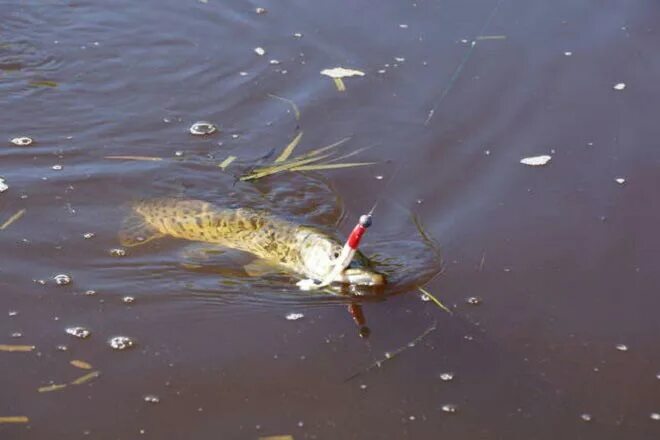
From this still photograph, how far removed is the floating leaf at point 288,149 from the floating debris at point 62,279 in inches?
64.5

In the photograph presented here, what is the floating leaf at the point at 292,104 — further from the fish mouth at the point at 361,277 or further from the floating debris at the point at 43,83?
the fish mouth at the point at 361,277

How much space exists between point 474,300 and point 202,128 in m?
2.44

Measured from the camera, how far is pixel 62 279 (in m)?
5.20

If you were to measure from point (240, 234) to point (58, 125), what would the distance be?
1776 millimetres

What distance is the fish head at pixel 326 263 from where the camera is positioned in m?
5.16

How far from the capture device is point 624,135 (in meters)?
6.62

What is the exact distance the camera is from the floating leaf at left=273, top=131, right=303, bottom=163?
250 inches

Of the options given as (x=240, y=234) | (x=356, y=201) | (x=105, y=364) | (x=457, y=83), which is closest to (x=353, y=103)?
(x=457, y=83)

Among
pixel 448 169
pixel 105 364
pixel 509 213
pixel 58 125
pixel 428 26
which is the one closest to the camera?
pixel 105 364

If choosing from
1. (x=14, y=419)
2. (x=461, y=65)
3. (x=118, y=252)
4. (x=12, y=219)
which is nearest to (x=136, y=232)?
(x=118, y=252)

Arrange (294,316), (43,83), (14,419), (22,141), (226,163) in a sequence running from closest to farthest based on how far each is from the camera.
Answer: (14,419) → (294,316) → (226,163) → (22,141) → (43,83)

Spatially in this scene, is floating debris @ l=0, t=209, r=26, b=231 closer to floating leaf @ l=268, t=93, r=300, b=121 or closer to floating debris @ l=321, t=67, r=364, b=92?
floating leaf @ l=268, t=93, r=300, b=121

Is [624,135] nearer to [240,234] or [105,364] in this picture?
[240,234]

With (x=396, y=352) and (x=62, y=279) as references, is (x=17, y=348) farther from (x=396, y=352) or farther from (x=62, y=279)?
(x=396, y=352)
